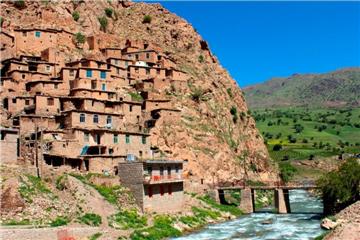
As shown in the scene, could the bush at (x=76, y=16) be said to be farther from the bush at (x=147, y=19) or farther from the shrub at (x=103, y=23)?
the bush at (x=147, y=19)

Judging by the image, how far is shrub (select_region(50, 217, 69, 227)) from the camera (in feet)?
129

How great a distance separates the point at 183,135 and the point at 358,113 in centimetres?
14630

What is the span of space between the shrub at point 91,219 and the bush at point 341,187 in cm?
2632

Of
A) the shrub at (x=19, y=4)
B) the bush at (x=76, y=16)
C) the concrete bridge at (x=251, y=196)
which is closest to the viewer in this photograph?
the concrete bridge at (x=251, y=196)

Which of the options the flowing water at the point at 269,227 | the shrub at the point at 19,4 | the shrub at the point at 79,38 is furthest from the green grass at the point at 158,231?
the shrub at the point at 19,4

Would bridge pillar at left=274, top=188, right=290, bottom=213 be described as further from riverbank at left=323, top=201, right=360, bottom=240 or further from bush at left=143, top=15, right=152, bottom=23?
bush at left=143, top=15, right=152, bottom=23

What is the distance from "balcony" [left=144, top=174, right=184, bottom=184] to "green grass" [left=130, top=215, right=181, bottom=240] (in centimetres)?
335

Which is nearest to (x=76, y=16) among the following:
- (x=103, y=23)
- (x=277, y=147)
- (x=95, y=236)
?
(x=103, y=23)

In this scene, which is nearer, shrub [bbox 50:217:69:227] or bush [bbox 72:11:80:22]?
shrub [bbox 50:217:69:227]

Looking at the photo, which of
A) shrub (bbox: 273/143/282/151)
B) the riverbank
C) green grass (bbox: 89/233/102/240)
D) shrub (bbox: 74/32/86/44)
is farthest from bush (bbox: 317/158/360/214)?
shrub (bbox: 273/143/282/151)

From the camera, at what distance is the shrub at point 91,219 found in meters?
42.2

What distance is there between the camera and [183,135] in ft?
224

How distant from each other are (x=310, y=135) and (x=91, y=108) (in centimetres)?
11039

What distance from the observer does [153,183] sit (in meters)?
49.9
